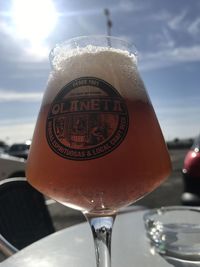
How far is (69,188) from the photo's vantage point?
39.6 inches

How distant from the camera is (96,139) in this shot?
101cm

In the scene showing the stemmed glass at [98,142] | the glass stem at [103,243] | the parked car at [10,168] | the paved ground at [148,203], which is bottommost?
the paved ground at [148,203]

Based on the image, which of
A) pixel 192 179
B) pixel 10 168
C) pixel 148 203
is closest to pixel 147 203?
pixel 148 203

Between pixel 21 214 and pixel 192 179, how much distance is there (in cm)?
237

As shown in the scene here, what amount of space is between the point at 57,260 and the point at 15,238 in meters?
1.20

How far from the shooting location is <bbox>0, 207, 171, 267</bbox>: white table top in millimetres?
1543

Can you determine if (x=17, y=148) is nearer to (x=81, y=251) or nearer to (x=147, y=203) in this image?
(x=147, y=203)

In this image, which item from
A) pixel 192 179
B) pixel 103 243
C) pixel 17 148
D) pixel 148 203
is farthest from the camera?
pixel 17 148

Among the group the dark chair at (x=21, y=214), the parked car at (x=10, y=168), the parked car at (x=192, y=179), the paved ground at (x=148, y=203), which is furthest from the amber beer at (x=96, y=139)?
the parked car at (x=10, y=168)

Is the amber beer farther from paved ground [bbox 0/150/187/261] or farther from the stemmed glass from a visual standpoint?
paved ground [bbox 0/150/187/261]

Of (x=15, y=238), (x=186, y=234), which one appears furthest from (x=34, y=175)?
(x=15, y=238)

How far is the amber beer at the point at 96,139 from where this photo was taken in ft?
3.26

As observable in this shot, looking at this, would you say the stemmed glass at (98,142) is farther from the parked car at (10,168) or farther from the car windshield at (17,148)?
the car windshield at (17,148)

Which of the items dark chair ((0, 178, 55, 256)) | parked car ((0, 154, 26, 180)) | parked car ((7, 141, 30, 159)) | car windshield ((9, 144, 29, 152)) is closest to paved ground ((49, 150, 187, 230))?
parked car ((0, 154, 26, 180))
